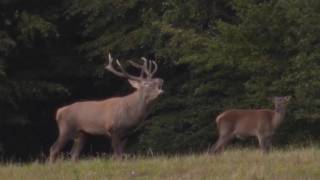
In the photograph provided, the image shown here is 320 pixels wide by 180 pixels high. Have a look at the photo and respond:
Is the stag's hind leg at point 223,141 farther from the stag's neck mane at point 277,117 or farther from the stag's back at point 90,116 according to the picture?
the stag's back at point 90,116

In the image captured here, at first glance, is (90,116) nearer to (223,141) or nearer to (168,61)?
(223,141)

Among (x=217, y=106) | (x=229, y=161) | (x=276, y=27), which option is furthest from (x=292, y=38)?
(x=229, y=161)

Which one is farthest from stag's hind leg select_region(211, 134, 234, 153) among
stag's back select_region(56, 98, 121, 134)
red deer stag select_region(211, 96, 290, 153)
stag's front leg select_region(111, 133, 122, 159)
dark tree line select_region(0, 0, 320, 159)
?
dark tree line select_region(0, 0, 320, 159)

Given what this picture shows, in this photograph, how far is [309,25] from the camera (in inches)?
982

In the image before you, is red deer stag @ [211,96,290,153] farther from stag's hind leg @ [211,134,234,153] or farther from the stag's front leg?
the stag's front leg

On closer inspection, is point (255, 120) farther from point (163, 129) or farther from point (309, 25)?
point (163, 129)

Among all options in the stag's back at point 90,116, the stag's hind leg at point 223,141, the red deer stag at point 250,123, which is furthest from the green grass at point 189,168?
the red deer stag at point 250,123

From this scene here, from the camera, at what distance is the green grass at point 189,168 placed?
13312 millimetres

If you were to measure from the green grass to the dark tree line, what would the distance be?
9631 millimetres

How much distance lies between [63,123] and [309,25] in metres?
7.92

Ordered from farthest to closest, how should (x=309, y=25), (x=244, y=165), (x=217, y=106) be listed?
(x=217, y=106) → (x=309, y=25) → (x=244, y=165)

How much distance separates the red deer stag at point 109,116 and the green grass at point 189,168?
3.31 m

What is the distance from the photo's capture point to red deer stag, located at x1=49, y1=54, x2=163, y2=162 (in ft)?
60.7

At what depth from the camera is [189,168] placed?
13906 mm
